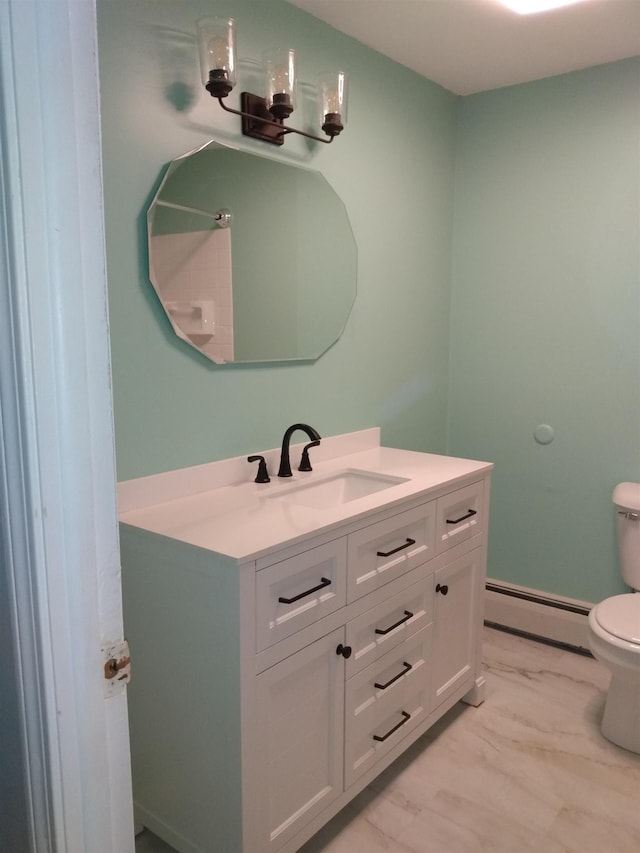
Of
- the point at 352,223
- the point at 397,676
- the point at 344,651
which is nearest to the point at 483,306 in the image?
the point at 352,223

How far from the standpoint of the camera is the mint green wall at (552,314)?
2.50 m

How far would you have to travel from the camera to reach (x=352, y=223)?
91.6 inches

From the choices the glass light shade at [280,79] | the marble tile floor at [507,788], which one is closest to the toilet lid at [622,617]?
the marble tile floor at [507,788]

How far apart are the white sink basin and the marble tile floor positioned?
Answer: 83cm

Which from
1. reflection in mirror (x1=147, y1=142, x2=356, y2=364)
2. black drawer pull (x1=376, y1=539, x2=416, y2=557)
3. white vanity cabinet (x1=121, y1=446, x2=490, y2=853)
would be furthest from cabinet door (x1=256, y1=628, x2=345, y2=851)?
reflection in mirror (x1=147, y1=142, x2=356, y2=364)

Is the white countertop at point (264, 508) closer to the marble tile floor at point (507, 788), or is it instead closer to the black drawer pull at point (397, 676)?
the black drawer pull at point (397, 676)

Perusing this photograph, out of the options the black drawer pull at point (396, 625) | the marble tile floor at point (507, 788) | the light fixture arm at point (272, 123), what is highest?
the light fixture arm at point (272, 123)

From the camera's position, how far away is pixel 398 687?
187 centimetres

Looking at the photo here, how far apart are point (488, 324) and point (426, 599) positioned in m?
1.39

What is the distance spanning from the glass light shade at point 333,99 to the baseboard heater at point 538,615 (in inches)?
80.2

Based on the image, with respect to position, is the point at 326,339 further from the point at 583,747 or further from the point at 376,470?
the point at 583,747

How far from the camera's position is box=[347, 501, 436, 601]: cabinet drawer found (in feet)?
5.41

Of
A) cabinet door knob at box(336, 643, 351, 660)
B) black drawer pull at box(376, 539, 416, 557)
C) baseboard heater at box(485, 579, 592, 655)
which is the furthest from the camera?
baseboard heater at box(485, 579, 592, 655)

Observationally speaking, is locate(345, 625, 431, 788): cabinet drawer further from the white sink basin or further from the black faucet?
the black faucet
